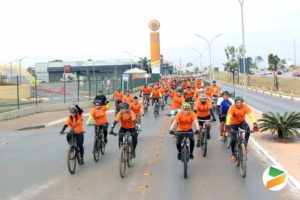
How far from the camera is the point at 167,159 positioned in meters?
12.7

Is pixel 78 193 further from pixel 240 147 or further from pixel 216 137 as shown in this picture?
pixel 216 137

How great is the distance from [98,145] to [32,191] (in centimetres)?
376

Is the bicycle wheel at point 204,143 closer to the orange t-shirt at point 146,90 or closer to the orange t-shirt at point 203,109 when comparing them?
the orange t-shirt at point 203,109

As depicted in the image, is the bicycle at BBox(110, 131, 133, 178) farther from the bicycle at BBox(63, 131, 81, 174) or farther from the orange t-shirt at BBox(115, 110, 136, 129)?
the bicycle at BBox(63, 131, 81, 174)

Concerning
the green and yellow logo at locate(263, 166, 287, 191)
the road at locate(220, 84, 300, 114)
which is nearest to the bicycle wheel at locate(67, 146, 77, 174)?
the green and yellow logo at locate(263, 166, 287, 191)

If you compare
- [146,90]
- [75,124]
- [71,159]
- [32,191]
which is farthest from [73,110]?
[146,90]

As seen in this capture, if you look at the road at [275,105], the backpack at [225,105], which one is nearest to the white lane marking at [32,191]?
the backpack at [225,105]

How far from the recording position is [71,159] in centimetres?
1126

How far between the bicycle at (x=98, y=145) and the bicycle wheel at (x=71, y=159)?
46.2 inches

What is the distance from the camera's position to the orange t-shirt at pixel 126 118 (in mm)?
11695

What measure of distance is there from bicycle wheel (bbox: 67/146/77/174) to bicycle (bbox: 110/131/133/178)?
1.10 meters

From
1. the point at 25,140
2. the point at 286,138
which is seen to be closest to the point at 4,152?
the point at 25,140

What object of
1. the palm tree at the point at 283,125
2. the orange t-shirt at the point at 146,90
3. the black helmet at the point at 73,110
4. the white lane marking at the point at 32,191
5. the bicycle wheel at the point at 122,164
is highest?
the orange t-shirt at the point at 146,90

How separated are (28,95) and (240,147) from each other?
37581 millimetres
